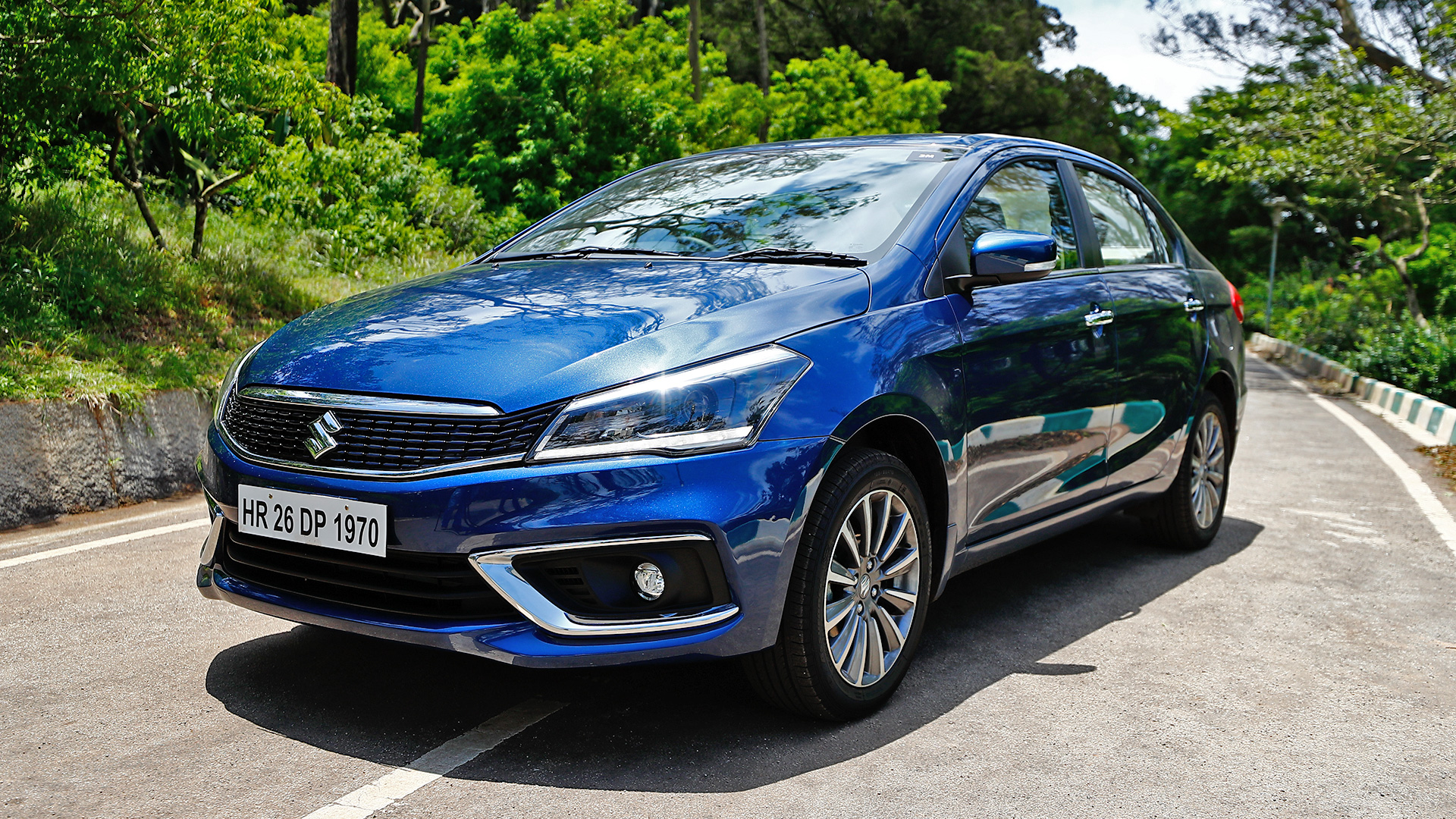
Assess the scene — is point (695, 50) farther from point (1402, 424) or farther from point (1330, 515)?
point (1330, 515)

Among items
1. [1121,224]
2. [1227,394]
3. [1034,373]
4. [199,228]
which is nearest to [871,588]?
[1034,373]

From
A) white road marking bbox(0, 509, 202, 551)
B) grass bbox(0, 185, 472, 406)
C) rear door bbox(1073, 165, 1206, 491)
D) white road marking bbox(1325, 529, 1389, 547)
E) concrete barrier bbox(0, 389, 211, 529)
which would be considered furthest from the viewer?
grass bbox(0, 185, 472, 406)

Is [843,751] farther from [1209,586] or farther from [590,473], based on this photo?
[1209,586]

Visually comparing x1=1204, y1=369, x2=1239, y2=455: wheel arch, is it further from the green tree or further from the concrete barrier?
the green tree

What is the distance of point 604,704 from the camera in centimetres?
347

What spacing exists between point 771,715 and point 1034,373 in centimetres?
144

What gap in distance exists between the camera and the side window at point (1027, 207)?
4104mm

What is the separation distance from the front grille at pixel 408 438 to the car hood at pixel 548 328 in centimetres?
5

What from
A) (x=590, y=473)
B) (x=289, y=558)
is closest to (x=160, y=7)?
(x=289, y=558)

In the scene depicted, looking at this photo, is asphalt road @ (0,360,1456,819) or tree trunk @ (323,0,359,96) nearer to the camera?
asphalt road @ (0,360,1456,819)

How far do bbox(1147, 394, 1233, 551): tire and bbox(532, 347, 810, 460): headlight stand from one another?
3105mm

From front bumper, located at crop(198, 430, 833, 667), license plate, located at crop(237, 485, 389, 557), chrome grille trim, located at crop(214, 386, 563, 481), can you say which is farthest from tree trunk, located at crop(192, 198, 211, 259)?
front bumper, located at crop(198, 430, 833, 667)

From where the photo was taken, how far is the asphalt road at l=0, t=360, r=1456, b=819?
2.89 metres

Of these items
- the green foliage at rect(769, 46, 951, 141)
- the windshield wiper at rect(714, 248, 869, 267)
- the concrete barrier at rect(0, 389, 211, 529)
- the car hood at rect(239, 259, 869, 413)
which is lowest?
the concrete barrier at rect(0, 389, 211, 529)
